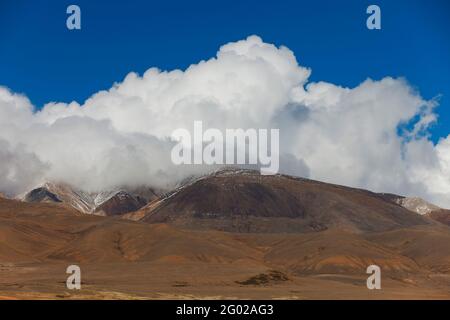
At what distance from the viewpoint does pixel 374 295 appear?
124 metres
